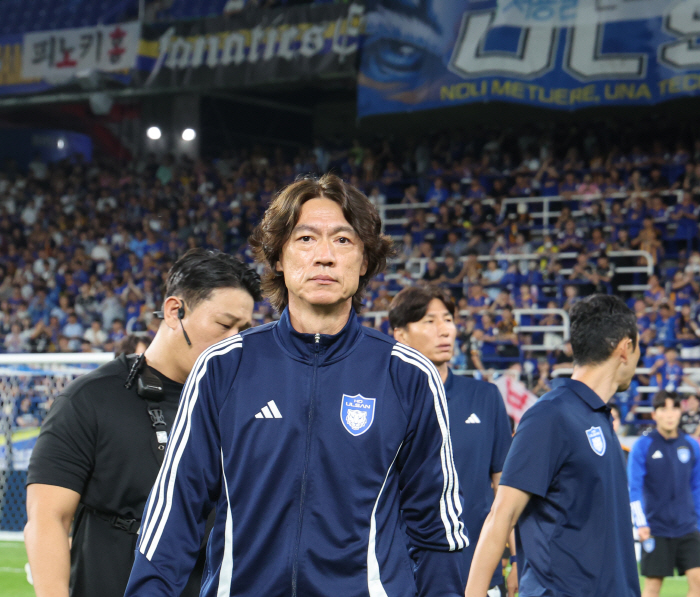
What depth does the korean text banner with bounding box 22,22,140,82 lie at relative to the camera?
2050 cm

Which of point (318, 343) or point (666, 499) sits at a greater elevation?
point (318, 343)

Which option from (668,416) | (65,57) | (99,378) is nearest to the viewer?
(99,378)

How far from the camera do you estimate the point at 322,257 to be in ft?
7.21

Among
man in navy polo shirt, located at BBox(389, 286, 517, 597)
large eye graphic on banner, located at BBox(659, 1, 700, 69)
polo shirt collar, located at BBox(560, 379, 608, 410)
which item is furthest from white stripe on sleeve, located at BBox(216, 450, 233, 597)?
large eye graphic on banner, located at BBox(659, 1, 700, 69)

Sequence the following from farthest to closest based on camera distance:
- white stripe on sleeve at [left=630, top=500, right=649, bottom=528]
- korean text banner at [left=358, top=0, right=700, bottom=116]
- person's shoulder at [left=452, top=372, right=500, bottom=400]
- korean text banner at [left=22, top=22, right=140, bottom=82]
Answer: korean text banner at [left=22, top=22, right=140, bottom=82] < korean text banner at [left=358, top=0, right=700, bottom=116] < white stripe on sleeve at [left=630, top=500, right=649, bottom=528] < person's shoulder at [left=452, top=372, right=500, bottom=400]

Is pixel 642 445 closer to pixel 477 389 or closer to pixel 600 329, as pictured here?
pixel 477 389

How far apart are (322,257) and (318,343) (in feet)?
0.69

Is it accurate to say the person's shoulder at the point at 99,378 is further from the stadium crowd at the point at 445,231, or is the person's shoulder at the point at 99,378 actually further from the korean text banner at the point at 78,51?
the korean text banner at the point at 78,51

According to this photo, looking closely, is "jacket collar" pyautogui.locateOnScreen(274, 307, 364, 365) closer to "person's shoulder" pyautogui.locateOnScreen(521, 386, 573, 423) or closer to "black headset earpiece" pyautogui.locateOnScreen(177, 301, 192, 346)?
"black headset earpiece" pyautogui.locateOnScreen(177, 301, 192, 346)

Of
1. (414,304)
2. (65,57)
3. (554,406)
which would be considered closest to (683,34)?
(414,304)

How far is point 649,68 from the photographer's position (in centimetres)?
1600

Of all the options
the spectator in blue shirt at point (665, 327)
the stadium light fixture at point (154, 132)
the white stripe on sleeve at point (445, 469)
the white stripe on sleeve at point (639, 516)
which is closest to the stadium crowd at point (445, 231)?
the spectator in blue shirt at point (665, 327)

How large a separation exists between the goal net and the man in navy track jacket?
786 centimetres

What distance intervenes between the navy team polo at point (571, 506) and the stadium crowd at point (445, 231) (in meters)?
10.1
